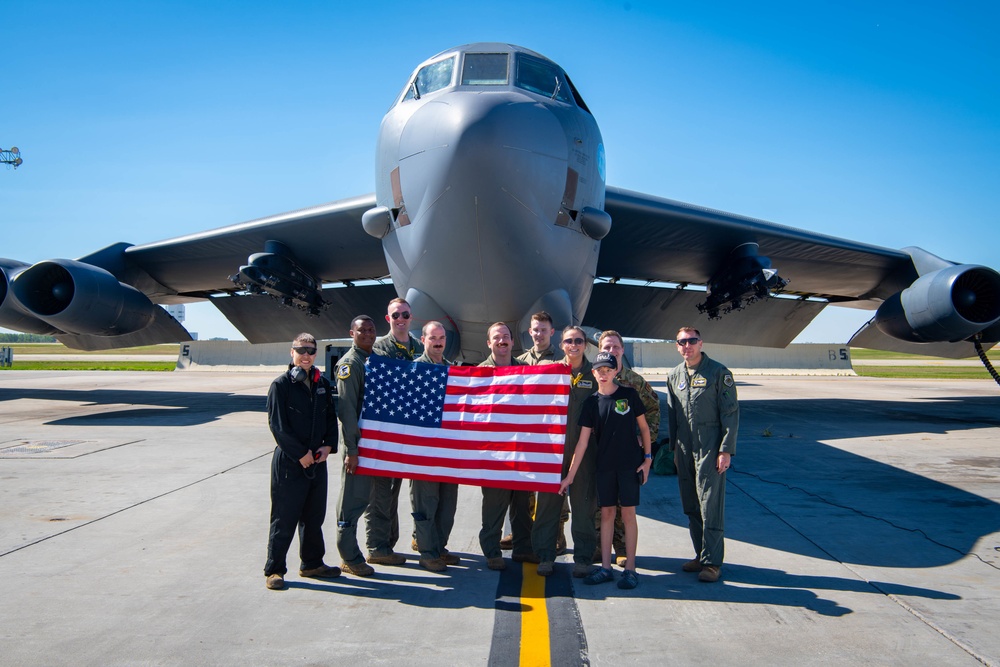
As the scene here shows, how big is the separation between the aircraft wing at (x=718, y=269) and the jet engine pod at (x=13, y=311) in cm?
1146

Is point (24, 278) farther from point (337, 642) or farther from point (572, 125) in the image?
point (337, 642)

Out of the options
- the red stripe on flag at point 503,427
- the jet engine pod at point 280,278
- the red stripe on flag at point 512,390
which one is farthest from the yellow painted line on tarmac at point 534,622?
the jet engine pod at point 280,278

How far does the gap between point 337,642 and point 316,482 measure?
1214 millimetres

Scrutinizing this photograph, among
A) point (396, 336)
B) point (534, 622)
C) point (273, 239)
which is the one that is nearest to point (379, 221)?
point (396, 336)

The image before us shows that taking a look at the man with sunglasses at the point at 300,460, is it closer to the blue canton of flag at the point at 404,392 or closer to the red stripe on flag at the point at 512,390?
the blue canton of flag at the point at 404,392

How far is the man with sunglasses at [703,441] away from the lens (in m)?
4.05

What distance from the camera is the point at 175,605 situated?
3467 mm

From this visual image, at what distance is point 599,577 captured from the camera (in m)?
3.94

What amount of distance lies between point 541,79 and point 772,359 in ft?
118

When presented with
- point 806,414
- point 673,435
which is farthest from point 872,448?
point 673,435

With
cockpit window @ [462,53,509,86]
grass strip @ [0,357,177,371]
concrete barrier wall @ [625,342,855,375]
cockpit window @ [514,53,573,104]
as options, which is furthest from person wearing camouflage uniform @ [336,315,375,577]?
grass strip @ [0,357,177,371]

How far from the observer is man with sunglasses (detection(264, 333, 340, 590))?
393 centimetres

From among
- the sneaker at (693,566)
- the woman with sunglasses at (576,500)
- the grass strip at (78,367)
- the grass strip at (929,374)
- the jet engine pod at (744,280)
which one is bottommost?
the grass strip at (78,367)

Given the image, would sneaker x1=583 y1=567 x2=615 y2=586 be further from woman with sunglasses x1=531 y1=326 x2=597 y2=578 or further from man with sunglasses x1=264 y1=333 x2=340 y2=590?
man with sunglasses x1=264 y1=333 x2=340 y2=590
